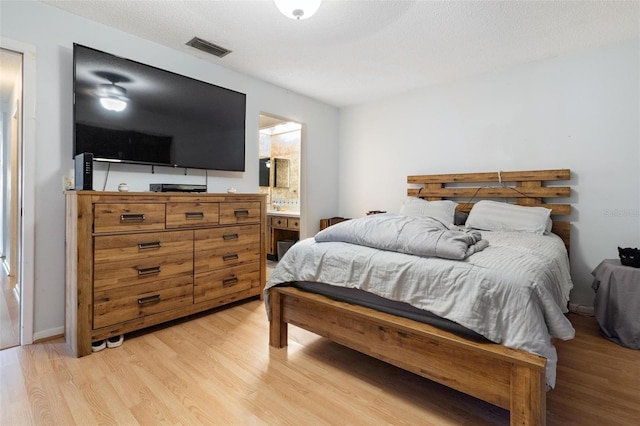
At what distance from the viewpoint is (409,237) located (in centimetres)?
164

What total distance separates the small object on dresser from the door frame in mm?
4359

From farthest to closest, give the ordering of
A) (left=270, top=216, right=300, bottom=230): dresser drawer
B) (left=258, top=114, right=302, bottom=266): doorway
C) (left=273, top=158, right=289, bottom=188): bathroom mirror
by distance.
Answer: (left=273, top=158, right=289, bottom=188): bathroom mirror → (left=258, top=114, right=302, bottom=266): doorway → (left=270, top=216, right=300, bottom=230): dresser drawer

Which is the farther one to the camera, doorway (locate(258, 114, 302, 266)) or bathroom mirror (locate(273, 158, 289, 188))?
bathroom mirror (locate(273, 158, 289, 188))

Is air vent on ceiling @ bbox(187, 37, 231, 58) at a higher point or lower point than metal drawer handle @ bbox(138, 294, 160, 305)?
higher

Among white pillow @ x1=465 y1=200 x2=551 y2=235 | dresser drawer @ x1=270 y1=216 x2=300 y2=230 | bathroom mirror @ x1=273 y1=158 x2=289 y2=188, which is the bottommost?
dresser drawer @ x1=270 y1=216 x2=300 y2=230

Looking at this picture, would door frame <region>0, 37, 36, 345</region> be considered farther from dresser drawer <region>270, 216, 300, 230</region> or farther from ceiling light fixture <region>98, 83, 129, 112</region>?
dresser drawer <region>270, 216, 300, 230</region>

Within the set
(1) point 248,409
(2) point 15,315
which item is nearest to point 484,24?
(1) point 248,409

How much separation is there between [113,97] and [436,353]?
2.78m

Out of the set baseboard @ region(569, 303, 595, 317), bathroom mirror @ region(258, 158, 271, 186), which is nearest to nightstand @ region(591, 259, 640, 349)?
baseboard @ region(569, 303, 595, 317)

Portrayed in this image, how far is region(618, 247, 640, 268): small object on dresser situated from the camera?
2297 millimetres

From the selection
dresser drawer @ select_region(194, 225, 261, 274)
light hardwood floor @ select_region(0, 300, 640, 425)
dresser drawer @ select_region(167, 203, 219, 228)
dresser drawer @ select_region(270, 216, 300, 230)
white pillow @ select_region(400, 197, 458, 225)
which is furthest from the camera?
dresser drawer @ select_region(270, 216, 300, 230)

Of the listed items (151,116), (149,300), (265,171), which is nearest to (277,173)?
(265,171)

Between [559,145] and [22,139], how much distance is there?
4437 mm

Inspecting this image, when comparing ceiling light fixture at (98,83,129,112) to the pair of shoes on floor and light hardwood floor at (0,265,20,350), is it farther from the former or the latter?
light hardwood floor at (0,265,20,350)
